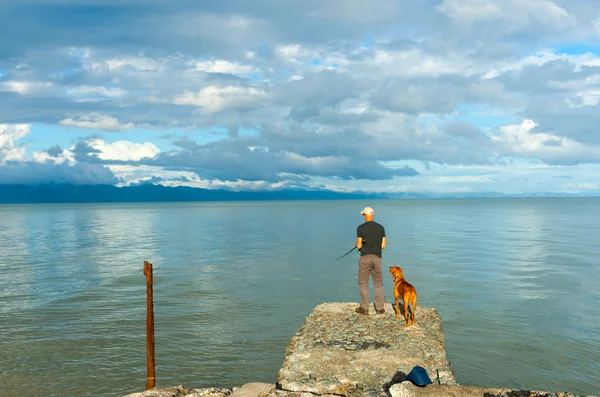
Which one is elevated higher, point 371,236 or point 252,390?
point 371,236

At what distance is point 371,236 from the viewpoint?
551 inches

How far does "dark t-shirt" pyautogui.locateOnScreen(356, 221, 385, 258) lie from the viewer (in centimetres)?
1398

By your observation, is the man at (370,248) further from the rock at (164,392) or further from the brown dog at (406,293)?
the rock at (164,392)

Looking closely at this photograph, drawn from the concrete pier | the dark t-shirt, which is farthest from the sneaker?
Result: the dark t-shirt

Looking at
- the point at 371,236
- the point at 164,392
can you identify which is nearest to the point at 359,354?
the point at 371,236

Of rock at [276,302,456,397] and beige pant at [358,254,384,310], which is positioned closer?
rock at [276,302,456,397]

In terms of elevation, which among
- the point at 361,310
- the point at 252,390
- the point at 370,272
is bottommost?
the point at 252,390

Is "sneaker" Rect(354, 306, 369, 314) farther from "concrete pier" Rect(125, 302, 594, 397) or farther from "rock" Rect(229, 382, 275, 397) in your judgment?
"rock" Rect(229, 382, 275, 397)

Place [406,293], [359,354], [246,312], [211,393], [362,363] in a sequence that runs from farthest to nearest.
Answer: [246,312], [406,293], [211,393], [359,354], [362,363]

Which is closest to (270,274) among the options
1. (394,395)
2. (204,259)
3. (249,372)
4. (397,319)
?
(204,259)

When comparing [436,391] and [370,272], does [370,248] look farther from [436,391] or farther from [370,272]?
[436,391]

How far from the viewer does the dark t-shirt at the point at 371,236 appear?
551 inches

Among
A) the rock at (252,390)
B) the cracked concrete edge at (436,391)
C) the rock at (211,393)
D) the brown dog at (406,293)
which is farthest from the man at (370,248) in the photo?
the rock at (211,393)

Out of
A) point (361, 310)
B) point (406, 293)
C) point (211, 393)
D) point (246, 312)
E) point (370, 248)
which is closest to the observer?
point (211, 393)
